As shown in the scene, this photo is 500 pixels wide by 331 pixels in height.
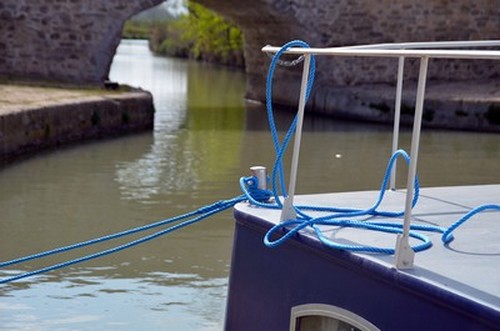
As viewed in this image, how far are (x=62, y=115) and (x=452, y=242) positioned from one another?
25.3 ft

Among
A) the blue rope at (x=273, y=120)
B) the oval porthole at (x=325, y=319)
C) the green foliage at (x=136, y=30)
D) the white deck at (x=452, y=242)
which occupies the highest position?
the blue rope at (x=273, y=120)

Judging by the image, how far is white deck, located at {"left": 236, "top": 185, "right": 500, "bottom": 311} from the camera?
2.68m

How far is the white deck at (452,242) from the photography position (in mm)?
2684

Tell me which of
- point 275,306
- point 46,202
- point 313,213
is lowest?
point 46,202

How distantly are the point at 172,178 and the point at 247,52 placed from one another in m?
9.57

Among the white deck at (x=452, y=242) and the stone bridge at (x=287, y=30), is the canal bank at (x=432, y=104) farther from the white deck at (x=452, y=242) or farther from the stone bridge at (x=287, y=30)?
the white deck at (x=452, y=242)

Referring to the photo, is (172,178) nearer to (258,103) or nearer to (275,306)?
(275,306)

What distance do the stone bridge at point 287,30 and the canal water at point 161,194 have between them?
124cm

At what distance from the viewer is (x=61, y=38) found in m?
13.9

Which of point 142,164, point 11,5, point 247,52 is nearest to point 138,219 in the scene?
point 142,164

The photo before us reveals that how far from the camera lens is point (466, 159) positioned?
10.2 meters

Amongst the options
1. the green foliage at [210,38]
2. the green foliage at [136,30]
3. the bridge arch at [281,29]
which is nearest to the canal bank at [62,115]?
the bridge arch at [281,29]

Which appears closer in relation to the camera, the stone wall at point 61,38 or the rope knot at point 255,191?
the rope knot at point 255,191

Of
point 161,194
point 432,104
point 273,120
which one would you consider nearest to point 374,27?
point 432,104
